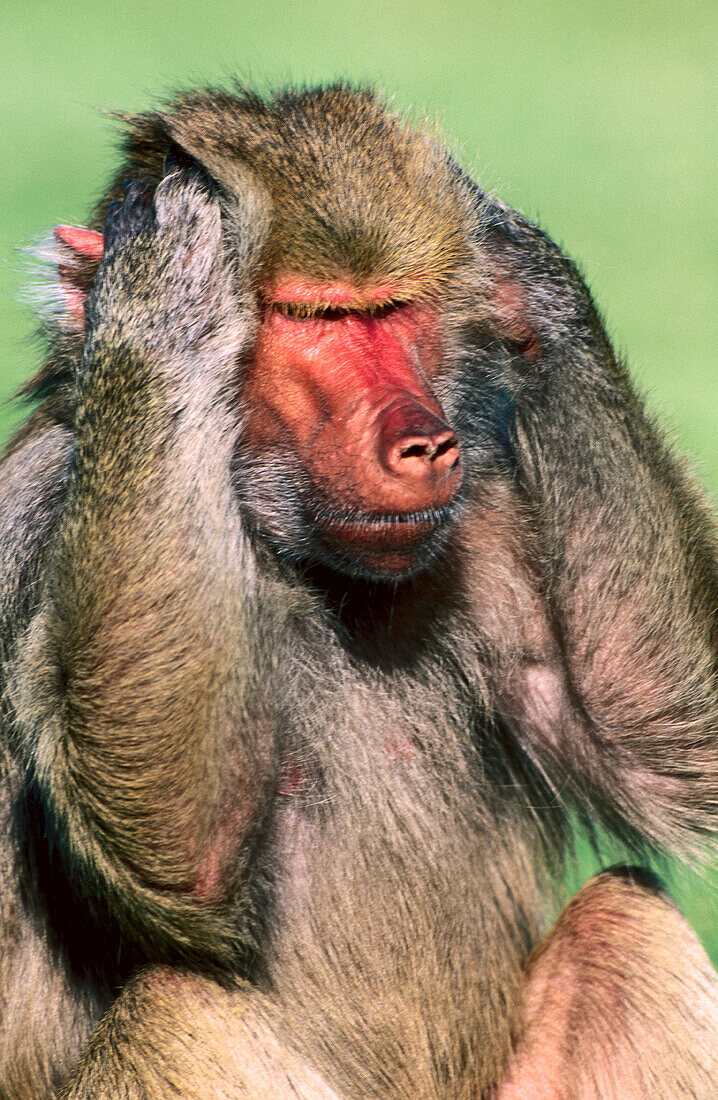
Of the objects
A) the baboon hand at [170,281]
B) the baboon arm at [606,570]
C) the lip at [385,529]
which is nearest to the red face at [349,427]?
the lip at [385,529]

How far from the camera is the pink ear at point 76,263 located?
3.32 m

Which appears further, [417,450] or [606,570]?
[606,570]

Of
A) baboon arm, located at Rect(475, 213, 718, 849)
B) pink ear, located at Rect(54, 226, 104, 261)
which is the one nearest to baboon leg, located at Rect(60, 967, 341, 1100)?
baboon arm, located at Rect(475, 213, 718, 849)

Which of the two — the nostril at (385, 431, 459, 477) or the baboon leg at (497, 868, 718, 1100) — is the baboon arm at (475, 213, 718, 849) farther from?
the nostril at (385, 431, 459, 477)

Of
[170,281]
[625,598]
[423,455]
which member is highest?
[170,281]

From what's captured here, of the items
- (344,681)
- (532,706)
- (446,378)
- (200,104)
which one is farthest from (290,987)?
(200,104)

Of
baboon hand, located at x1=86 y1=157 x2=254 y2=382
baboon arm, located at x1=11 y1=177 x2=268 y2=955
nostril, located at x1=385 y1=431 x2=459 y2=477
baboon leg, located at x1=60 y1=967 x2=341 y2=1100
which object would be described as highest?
baboon hand, located at x1=86 y1=157 x2=254 y2=382

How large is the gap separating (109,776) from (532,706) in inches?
51.5

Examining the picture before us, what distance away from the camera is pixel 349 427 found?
3.15 meters

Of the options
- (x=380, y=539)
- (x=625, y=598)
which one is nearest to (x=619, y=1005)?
(x=625, y=598)

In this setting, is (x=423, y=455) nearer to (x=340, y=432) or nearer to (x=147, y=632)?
(x=340, y=432)

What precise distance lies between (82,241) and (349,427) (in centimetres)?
82

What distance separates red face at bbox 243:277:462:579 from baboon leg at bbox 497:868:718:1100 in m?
1.11

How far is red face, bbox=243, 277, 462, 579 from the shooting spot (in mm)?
3100
